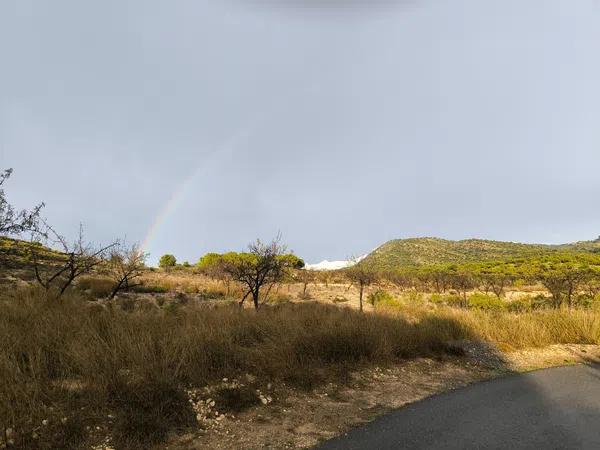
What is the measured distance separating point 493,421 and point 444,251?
12465cm

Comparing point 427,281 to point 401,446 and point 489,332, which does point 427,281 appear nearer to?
point 489,332

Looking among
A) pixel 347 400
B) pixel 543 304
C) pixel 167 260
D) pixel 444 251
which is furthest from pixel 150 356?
pixel 444 251

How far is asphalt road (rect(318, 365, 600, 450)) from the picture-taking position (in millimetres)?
4391

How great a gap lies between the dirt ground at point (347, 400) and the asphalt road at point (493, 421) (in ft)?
1.12

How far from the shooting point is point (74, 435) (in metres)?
4.20

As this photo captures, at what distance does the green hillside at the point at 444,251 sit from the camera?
109 m

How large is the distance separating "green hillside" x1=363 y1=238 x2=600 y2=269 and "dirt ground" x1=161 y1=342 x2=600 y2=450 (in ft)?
317

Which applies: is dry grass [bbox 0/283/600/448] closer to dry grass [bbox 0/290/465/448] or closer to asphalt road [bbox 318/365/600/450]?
dry grass [bbox 0/290/465/448]

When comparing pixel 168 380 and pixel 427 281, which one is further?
pixel 427 281

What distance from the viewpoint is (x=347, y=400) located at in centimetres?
607

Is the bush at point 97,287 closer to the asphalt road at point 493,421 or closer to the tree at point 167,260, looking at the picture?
the asphalt road at point 493,421

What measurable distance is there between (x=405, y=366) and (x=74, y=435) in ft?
21.0

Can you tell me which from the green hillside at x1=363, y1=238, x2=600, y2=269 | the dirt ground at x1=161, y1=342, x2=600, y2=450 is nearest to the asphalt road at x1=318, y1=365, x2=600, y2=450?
the dirt ground at x1=161, y1=342, x2=600, y2=450

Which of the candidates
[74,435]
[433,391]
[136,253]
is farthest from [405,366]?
[136,253]
